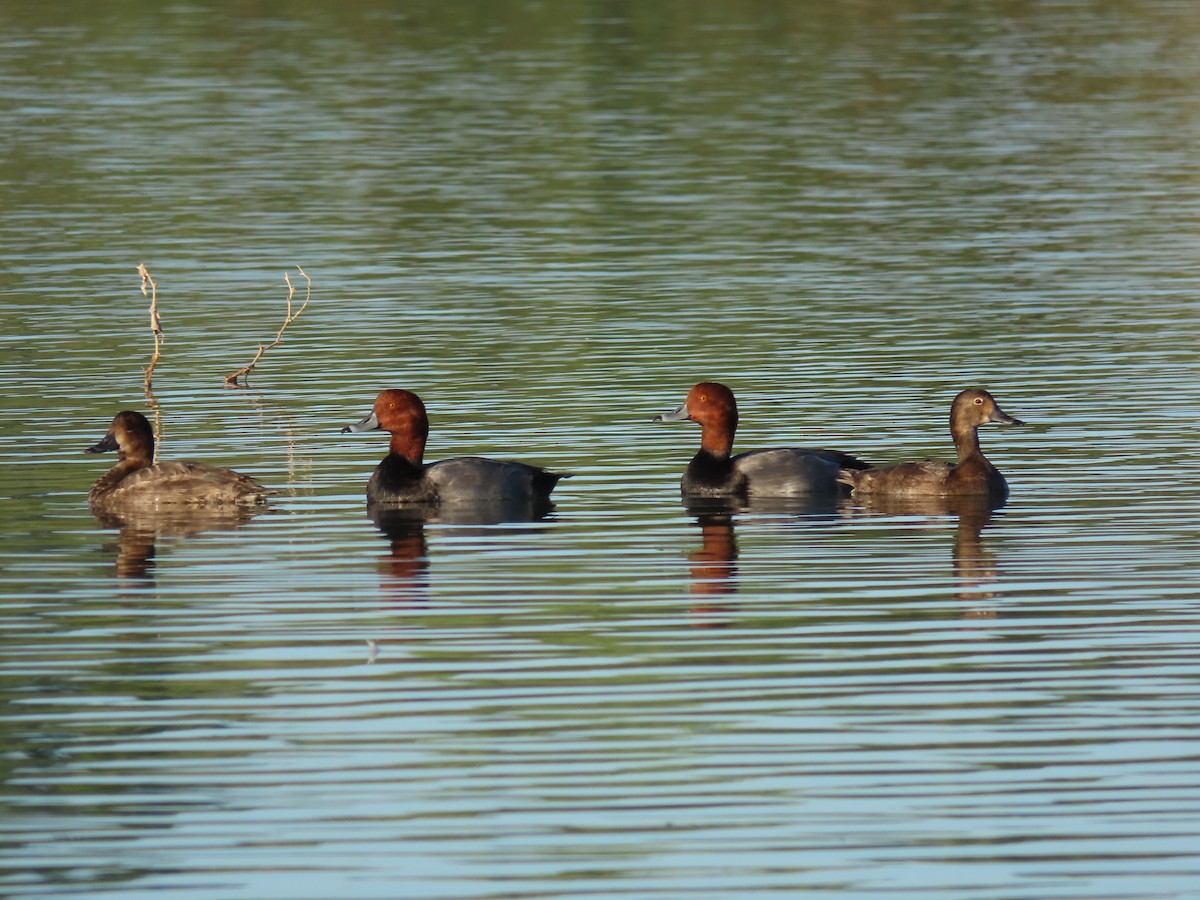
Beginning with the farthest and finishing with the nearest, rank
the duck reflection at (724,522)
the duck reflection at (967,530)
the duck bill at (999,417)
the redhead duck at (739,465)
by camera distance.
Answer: the duck bill at (999,417) → the redhead duck at (739,465) → the duck reflection at (724,522) → the duck reflection at (967,530)

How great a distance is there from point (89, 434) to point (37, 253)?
12.0 meters

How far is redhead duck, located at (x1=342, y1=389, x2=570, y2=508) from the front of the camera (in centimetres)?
1673

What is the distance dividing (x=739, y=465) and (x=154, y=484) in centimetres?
401

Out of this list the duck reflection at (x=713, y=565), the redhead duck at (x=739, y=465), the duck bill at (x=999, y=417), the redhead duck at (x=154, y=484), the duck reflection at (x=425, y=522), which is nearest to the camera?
the duck reflection at (x=713, y=565)

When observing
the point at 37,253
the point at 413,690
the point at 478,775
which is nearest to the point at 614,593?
the point at 413,690

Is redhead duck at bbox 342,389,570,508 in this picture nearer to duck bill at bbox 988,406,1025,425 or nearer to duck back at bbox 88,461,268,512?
duck back at bbox 88,461,268,512

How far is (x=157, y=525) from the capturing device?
16.7 m

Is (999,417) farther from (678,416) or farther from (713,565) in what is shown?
(713,565)

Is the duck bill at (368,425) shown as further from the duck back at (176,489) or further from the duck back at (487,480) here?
the duck back at (176,489)

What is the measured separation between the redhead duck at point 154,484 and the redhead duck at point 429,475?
88 cm

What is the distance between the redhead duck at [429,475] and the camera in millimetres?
16734

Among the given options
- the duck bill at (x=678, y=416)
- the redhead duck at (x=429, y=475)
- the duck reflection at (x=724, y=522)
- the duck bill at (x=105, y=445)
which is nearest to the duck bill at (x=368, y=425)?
the redhead duck at (x=429, y=475)

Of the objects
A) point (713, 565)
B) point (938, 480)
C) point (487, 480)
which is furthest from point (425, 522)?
point (938, 480)

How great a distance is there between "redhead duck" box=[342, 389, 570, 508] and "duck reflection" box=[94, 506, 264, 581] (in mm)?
955
